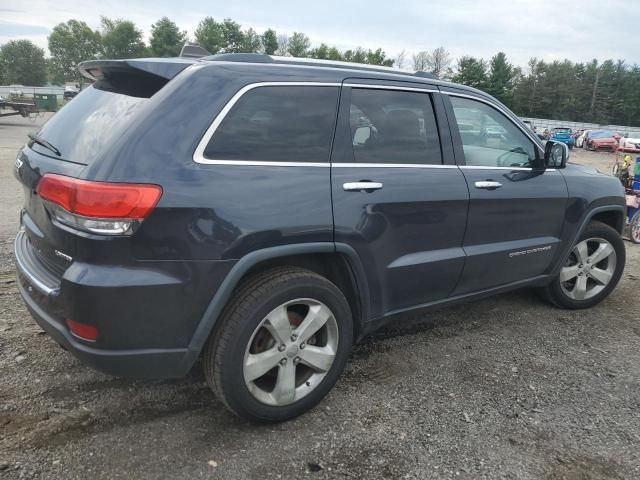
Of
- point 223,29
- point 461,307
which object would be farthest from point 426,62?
point 461,307

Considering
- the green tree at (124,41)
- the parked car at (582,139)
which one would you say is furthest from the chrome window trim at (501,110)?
the green tree at (124,41)

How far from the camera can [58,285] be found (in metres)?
2.28

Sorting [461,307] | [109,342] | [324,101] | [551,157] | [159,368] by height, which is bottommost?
[461,307]

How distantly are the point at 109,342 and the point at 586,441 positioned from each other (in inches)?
97.7

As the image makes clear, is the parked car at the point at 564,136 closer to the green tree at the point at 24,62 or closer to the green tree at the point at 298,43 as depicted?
the green tree at the point at 298,43

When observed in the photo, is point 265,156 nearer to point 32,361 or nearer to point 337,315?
point 337,315

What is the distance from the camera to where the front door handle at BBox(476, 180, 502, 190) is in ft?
10.9

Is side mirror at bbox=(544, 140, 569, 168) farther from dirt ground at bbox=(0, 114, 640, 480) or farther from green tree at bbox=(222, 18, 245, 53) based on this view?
green tree at bbox=(222, 18, 245, 53)

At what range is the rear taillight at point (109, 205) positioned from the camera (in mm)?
2102

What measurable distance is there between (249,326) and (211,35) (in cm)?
9228

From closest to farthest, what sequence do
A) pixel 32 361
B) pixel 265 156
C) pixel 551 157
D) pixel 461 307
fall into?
pixel 265 156 → pixel 32 361 → pixel 551 157 → pixel 461 307

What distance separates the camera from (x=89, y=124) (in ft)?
8.23

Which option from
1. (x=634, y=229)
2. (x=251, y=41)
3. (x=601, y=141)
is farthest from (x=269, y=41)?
(x=634, y=229)

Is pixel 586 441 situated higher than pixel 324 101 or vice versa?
pixel 324 101
